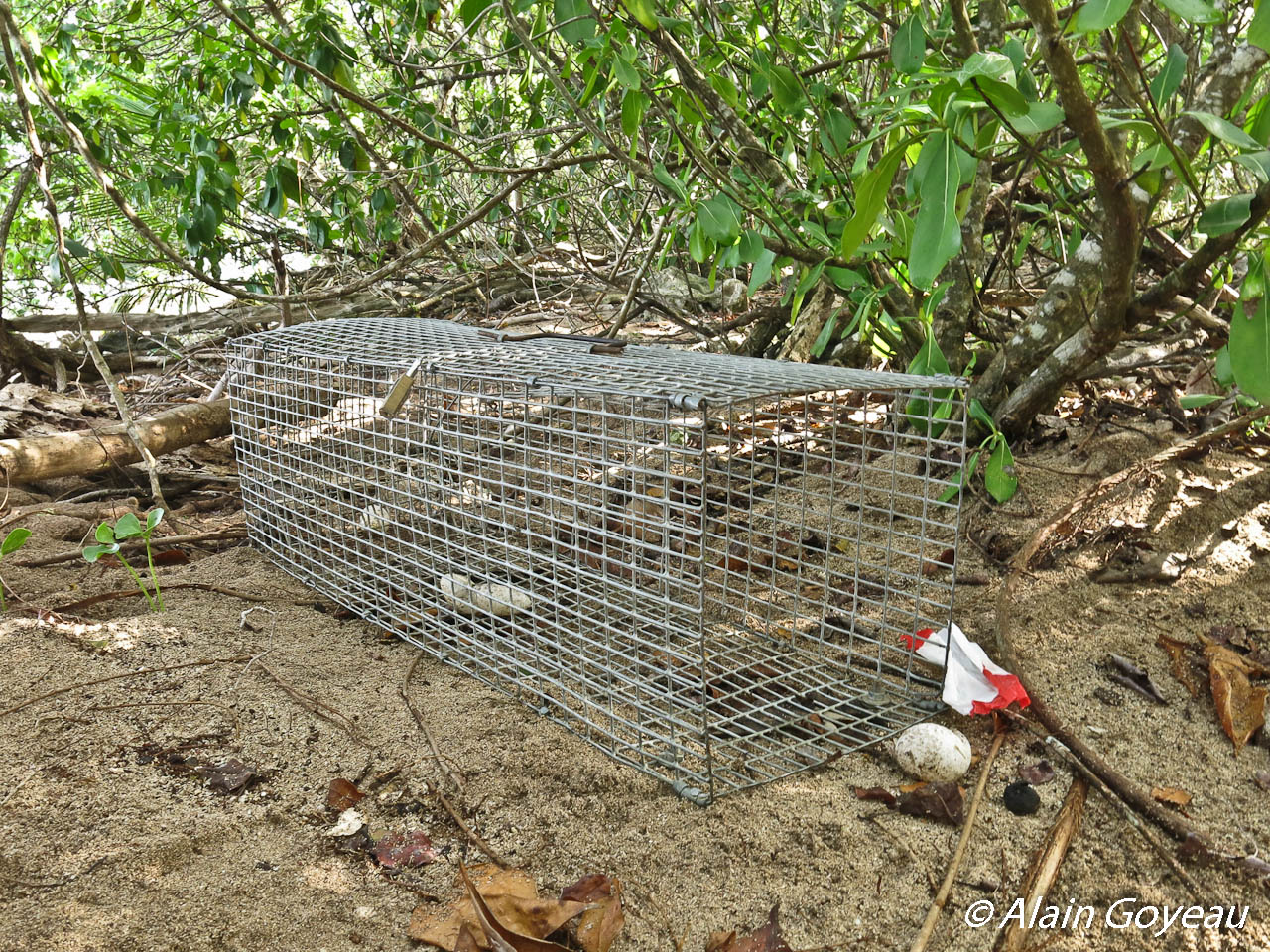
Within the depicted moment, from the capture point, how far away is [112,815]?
145 centimetres

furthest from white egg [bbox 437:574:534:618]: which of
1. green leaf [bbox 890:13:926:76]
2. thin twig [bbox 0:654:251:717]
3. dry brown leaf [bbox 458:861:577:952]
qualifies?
green leaf [bbox 890:13:926:76]

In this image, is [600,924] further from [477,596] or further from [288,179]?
[288,179]

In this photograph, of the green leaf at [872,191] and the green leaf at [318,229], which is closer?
the green leaf at [872,191]

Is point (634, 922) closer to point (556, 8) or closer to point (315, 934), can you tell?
point (315, 934)

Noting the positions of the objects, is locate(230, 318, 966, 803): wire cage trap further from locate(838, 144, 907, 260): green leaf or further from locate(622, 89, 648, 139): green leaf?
locate(622, 89, 648, 139): green leaf

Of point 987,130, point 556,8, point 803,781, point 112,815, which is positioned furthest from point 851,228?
point 112,815

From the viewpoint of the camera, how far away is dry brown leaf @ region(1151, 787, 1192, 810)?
1.50 m

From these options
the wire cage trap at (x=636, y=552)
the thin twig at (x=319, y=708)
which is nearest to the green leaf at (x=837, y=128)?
the wire cage trap at (x=636, y=552)

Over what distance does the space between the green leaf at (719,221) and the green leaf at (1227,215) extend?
798mm

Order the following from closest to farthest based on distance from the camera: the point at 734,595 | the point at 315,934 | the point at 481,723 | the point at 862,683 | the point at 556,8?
the point at 315,934
the point at 556,8
the point at 481,723
the point at 862,683
the point at 734,595

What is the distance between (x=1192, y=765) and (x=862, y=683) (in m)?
0.60

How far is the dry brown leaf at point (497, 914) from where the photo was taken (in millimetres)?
1208

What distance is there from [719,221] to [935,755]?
3.52 feet

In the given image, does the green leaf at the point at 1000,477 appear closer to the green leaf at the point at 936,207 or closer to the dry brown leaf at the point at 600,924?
the green leaf at the point at 936,207
